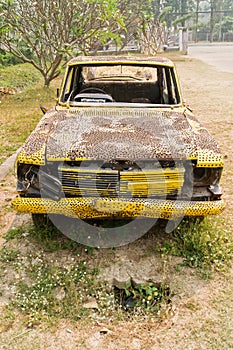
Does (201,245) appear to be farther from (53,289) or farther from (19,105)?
(19,105)

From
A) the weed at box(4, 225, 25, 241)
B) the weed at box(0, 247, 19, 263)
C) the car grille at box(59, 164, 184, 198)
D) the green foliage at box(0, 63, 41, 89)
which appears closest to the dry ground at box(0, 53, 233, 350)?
the weed at box(0, 247, 19, 263)

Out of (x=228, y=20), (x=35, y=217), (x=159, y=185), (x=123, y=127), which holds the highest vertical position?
(x=228, y=20)

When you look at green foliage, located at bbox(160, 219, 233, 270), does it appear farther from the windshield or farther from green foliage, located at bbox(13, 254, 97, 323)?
the windshield

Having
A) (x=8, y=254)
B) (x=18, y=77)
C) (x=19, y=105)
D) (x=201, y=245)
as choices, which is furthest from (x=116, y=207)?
(x=18, y=77)

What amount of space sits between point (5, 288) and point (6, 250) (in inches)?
20.8

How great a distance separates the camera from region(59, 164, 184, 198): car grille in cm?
301

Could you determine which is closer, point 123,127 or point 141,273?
point 141,273

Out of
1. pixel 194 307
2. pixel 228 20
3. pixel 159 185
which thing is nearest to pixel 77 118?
pixel 159 185

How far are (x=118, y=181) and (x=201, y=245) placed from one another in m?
1.03

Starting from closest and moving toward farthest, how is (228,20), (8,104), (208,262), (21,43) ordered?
(208,262) → (8,104) → (21,43) → (228,20)

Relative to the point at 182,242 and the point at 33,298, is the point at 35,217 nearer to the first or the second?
the point at 33,298

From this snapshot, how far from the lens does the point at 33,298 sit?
9.38 ft

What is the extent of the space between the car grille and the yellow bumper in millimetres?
61

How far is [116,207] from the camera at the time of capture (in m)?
3.02
